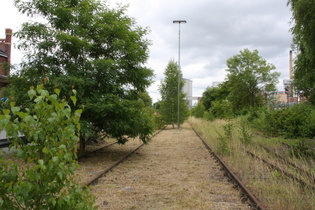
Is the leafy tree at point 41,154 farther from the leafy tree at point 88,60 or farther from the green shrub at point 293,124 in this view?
the green shrub at point 293,124

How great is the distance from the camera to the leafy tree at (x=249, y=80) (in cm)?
5334

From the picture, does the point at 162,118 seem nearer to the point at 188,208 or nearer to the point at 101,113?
the point at 101,113

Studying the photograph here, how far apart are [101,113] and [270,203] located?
5.50m

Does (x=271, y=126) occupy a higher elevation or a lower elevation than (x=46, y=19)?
lower

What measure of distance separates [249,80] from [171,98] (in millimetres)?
28943

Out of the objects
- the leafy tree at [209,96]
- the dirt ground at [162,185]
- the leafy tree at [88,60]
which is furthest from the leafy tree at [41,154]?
the leafy tree at [209,96]

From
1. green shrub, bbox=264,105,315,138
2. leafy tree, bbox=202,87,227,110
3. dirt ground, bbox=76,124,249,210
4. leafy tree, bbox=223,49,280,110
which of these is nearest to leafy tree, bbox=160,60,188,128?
green shrub, bbox=264,105,315,138

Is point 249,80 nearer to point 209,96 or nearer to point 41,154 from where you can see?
point 209,96

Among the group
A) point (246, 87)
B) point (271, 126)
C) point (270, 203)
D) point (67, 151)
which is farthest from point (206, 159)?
point (246, 87)

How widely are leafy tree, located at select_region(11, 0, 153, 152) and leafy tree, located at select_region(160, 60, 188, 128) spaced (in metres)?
19.5

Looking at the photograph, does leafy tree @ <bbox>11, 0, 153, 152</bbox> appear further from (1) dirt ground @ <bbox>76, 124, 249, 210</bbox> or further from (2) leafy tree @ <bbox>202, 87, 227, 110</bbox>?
(2) leafy tree @ <bbox>202, 87, 227, 110</bbox>

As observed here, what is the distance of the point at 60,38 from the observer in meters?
8.41

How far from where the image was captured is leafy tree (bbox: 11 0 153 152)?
28.3 ft

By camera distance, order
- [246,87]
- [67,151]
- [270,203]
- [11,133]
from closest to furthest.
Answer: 1. [11,133]
2. [67,151]
3. [270,203]
4. [246,87]
